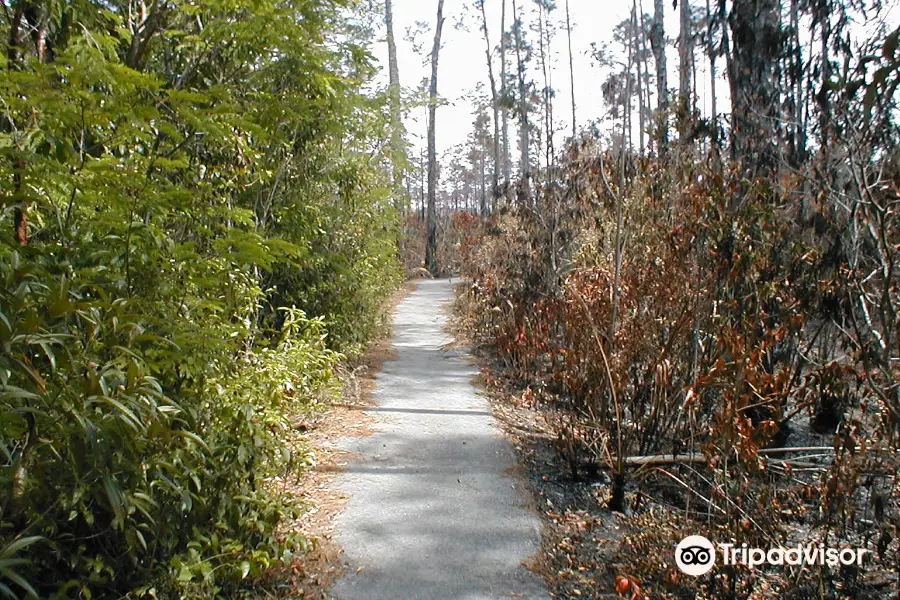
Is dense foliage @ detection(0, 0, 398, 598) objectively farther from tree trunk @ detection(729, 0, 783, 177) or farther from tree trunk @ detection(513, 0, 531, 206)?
tree trunk @ detection(513, 0, 531, 206)

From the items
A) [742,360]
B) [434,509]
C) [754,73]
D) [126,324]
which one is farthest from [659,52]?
[126,324]

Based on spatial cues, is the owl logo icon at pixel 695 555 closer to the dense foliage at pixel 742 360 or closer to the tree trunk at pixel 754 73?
the dense foliage at pixel 742 360

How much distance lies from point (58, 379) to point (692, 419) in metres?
3.61

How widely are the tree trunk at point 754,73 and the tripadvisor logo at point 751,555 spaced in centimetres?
371

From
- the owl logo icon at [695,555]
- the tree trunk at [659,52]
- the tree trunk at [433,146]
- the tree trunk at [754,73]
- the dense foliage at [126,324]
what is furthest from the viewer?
the tree trunk at [433,146]

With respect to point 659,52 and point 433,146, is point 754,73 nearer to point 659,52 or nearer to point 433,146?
point 659,52

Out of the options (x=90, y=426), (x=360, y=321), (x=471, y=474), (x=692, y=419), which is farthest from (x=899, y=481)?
(x=360, y=321)

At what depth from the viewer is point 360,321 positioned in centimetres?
851

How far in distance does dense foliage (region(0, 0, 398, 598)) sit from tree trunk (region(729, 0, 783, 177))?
4.13m

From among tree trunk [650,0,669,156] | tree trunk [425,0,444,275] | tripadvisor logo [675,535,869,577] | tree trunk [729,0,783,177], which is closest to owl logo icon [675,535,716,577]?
tripadvisor logo [675,535,869,577]

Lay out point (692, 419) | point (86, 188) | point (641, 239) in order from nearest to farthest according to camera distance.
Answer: point (86, 188) → point (692, 419) → point (641, 239)

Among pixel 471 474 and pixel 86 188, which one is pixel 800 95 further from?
pixel 86 188

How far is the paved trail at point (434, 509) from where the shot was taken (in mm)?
3227

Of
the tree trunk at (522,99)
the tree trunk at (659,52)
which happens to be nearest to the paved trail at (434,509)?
the tree trunk at (659,52)
